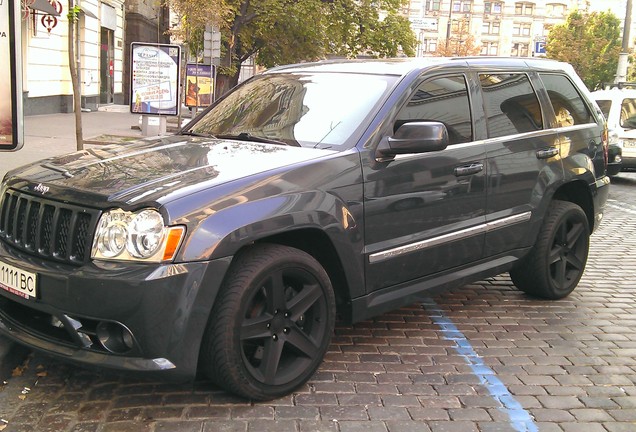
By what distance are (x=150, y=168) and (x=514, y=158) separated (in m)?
2.58

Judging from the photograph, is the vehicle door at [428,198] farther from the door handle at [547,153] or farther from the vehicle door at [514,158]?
the door handle at [547,153]

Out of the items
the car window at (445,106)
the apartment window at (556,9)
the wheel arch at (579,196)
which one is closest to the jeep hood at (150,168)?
the car window at (445,106)

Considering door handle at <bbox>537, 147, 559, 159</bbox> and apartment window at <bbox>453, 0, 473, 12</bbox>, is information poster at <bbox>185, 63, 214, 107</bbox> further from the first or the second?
apartment window at <bbox>453, 0, 473, 12</bbox>

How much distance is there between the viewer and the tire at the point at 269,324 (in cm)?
302

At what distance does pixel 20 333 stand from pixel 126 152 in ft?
3.98

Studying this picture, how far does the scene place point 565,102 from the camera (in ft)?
17.2

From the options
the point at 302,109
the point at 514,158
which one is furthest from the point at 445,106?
the point at 302,109

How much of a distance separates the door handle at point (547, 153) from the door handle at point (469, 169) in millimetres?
712

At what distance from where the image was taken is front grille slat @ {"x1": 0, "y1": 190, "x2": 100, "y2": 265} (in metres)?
2.95

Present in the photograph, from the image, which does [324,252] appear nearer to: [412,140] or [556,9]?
[412,140]

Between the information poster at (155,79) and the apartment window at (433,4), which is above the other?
the apartment window at (433,4)

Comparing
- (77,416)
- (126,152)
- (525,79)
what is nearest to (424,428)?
(77,416)

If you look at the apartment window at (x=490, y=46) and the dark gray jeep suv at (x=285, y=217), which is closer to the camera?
the dark gray jeep suv at (x=285, y=217)

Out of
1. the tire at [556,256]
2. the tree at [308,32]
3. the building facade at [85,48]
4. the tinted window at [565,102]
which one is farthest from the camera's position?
the tree at [308,32]
